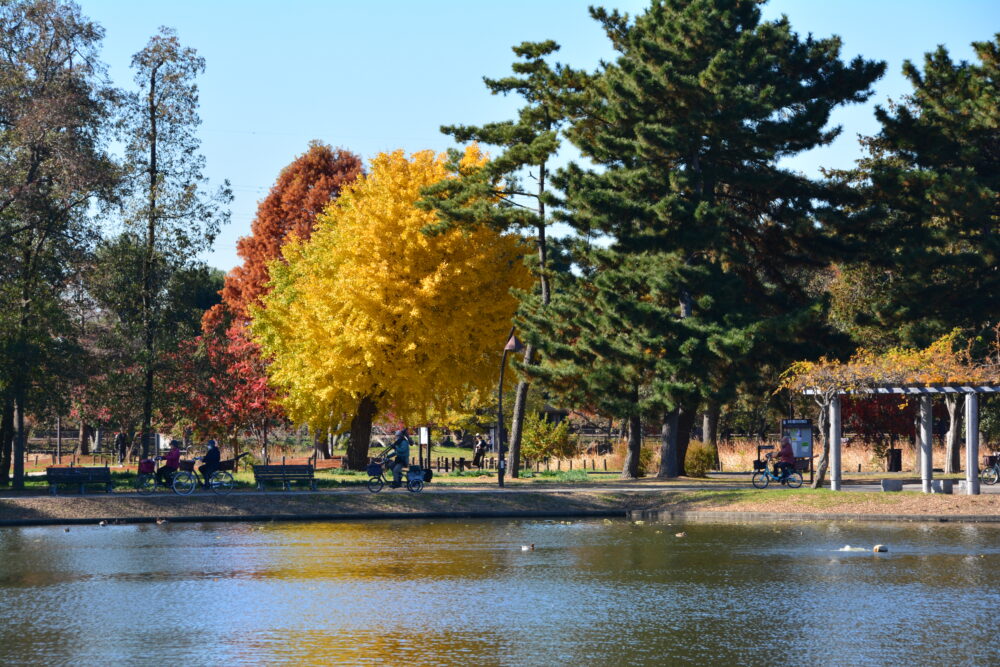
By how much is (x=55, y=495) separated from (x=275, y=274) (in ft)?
83.9

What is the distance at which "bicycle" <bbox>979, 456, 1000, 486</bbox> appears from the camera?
42.9m

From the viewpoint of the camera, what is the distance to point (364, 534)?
28.0 m

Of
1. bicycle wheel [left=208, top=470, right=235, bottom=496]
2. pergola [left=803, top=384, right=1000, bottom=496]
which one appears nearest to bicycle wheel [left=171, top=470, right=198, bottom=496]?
bicycle wheel [left=208, top=470, right=235, bottom=496]

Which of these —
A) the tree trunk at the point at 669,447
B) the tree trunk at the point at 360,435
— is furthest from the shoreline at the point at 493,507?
the tree trunk at the point at 360,435

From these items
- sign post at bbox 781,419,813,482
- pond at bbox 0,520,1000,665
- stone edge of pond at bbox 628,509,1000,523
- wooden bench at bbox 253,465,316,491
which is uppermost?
sign post at bbox 781,419,813,482

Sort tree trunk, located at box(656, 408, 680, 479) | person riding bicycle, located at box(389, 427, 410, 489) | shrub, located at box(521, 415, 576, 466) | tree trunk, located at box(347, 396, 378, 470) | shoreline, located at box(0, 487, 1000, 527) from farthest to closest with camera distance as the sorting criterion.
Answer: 1. shrub, located at box(521, 415, 576, 466)
2. tree trunk, located at box(347, 396, 378, 470)
3. tree trunk, located at box(656, 408, 680, 479)
4. person riding bicycle, located at box(389, 427, 410, 489)
5. shoreline, located at box(0, 487, 1000, 527)

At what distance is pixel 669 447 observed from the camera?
4494 centimetres

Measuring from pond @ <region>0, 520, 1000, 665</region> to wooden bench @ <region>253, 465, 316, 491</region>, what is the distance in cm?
939

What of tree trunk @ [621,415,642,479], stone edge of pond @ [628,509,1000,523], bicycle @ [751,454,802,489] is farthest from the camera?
tree trunk @ [621,415,642,479]

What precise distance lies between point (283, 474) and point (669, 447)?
47.9ft

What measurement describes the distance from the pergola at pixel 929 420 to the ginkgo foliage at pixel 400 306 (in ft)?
56.0

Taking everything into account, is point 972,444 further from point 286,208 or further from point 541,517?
point 286,208

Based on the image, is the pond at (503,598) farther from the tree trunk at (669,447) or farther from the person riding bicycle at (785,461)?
the tree trunk at (669,447)

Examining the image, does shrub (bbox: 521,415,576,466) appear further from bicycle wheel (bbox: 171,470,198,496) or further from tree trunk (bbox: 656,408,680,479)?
bicycle wheel (bbox: 171,470,198,496)
